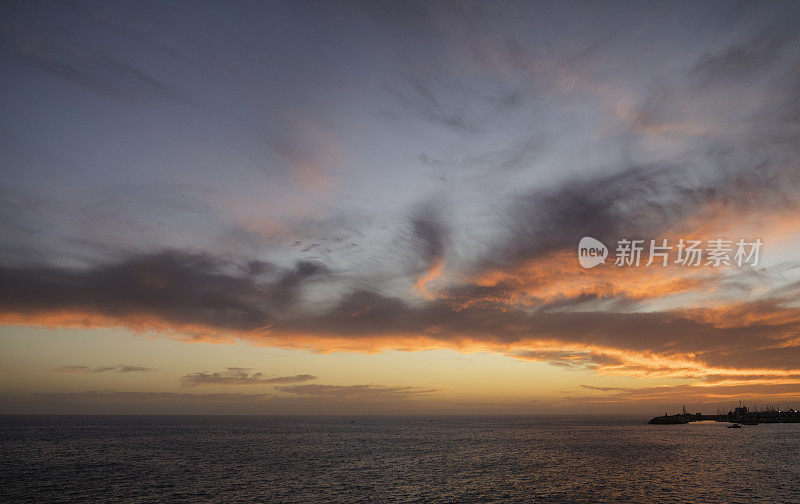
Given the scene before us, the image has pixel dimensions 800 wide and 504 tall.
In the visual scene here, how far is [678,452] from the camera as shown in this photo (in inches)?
4579

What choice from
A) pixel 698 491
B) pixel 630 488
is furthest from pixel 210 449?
pixel 698 491

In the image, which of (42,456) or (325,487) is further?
(42,456)

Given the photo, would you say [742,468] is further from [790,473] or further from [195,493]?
[195,493]

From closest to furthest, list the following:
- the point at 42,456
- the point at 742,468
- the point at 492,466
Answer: the point at 742,468 → the point at 492,466 → the point at 42,456

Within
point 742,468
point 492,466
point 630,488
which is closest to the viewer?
point 630,488

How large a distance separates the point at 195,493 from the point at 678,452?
11084 cm

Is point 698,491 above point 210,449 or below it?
above

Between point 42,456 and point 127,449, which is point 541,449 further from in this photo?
point 42,456

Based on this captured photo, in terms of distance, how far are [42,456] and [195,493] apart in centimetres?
7238

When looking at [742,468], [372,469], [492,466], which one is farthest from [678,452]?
[372,469]

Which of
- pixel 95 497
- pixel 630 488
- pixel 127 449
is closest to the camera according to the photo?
pixel 95 497

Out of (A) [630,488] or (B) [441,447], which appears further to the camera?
(B) [441,447]

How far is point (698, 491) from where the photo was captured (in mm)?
65312

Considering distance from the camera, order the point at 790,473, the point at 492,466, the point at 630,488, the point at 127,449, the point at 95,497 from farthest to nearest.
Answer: the point at 127,449, the point at 492,466, the point at 790,473, the point at 630,488, the point at 95,497
